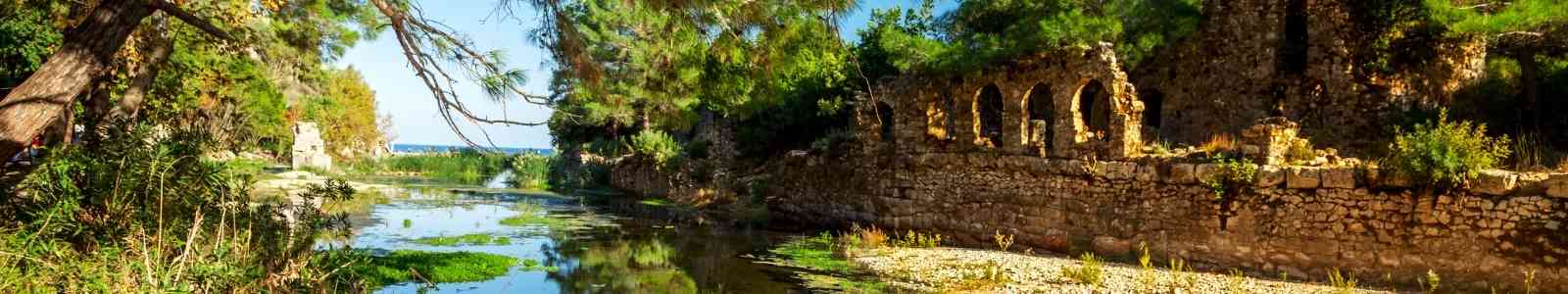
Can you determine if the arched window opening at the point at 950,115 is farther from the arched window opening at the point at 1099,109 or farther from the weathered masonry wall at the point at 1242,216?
the arched window opening at the point at 1099,109

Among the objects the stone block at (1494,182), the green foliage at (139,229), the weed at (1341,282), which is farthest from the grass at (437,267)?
the stone block at (1494,182)

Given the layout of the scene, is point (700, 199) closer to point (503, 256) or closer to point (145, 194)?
point (503, 256)

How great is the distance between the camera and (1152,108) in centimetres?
1883

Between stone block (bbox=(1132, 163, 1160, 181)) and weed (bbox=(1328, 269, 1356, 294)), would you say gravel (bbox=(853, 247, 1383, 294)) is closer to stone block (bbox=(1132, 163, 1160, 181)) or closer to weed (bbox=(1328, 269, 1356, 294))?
weed (bbox=(1328, 269, 1356, 294))

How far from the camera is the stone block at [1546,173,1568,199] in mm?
8391

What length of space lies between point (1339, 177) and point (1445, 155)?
3.62 feet

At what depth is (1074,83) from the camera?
42.7ft

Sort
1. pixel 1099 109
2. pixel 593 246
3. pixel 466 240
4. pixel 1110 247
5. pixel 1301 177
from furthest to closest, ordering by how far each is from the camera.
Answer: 1. pixel 1099 109
2. pixel 466 240
3. pixel 593 246
4. pixel 1110 247
5. pixel 1301 177

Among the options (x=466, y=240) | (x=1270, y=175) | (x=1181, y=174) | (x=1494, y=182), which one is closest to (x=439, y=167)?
(x=466, y=240)

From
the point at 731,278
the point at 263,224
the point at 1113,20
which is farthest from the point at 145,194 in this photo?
the point at 1113,20

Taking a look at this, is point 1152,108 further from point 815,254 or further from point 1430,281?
point 1430,281

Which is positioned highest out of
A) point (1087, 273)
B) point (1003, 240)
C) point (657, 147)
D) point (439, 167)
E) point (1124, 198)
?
point (657, 147)

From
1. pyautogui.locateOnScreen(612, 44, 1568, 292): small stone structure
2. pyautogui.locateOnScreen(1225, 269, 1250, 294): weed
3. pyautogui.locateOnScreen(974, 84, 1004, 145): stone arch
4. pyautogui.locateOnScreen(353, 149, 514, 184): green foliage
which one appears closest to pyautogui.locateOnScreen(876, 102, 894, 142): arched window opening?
pyautogui.locateOnScreen(612, 44, 1568, 292): small stone structure

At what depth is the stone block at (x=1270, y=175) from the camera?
34.1 feet
